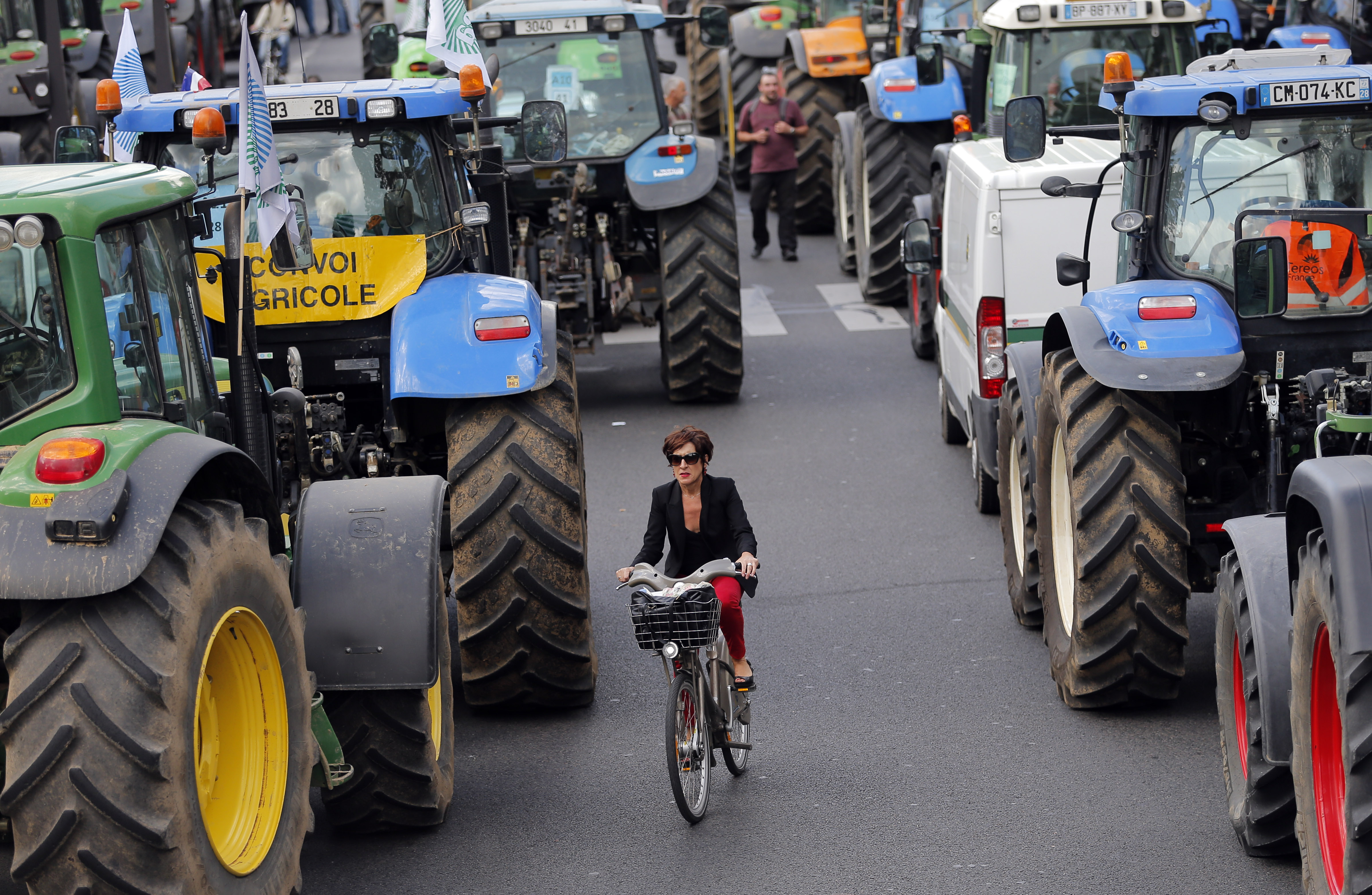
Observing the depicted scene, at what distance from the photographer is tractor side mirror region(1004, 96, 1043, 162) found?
7.66 metres

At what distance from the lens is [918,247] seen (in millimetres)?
10359

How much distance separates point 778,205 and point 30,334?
43.2ft

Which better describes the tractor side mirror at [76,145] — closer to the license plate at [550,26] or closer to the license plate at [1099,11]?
the license plate at [550,26]

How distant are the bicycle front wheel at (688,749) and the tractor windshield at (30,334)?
2.23 meters

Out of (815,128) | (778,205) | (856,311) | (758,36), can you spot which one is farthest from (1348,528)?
(758,36)

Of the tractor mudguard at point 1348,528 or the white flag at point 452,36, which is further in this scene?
the white flag at point 452,36

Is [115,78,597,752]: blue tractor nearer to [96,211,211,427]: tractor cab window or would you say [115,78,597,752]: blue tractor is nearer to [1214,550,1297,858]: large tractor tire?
[96,211,211,427]: tractor cab window

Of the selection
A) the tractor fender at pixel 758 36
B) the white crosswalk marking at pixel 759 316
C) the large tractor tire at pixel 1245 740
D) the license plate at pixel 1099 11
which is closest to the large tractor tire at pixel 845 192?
the white crosswalk marking at pixel 759 316

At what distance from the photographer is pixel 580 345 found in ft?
40.5

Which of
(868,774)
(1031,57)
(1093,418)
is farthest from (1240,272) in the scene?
(1031,57)

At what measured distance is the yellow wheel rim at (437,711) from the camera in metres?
5.95

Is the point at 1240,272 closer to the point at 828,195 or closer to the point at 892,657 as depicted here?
the point at 892,657

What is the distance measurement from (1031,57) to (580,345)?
364 cm

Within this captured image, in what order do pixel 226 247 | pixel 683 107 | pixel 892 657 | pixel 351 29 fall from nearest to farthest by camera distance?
pixel 226 247, pixel 892 657, pixel 683 107, pixel 351 29
